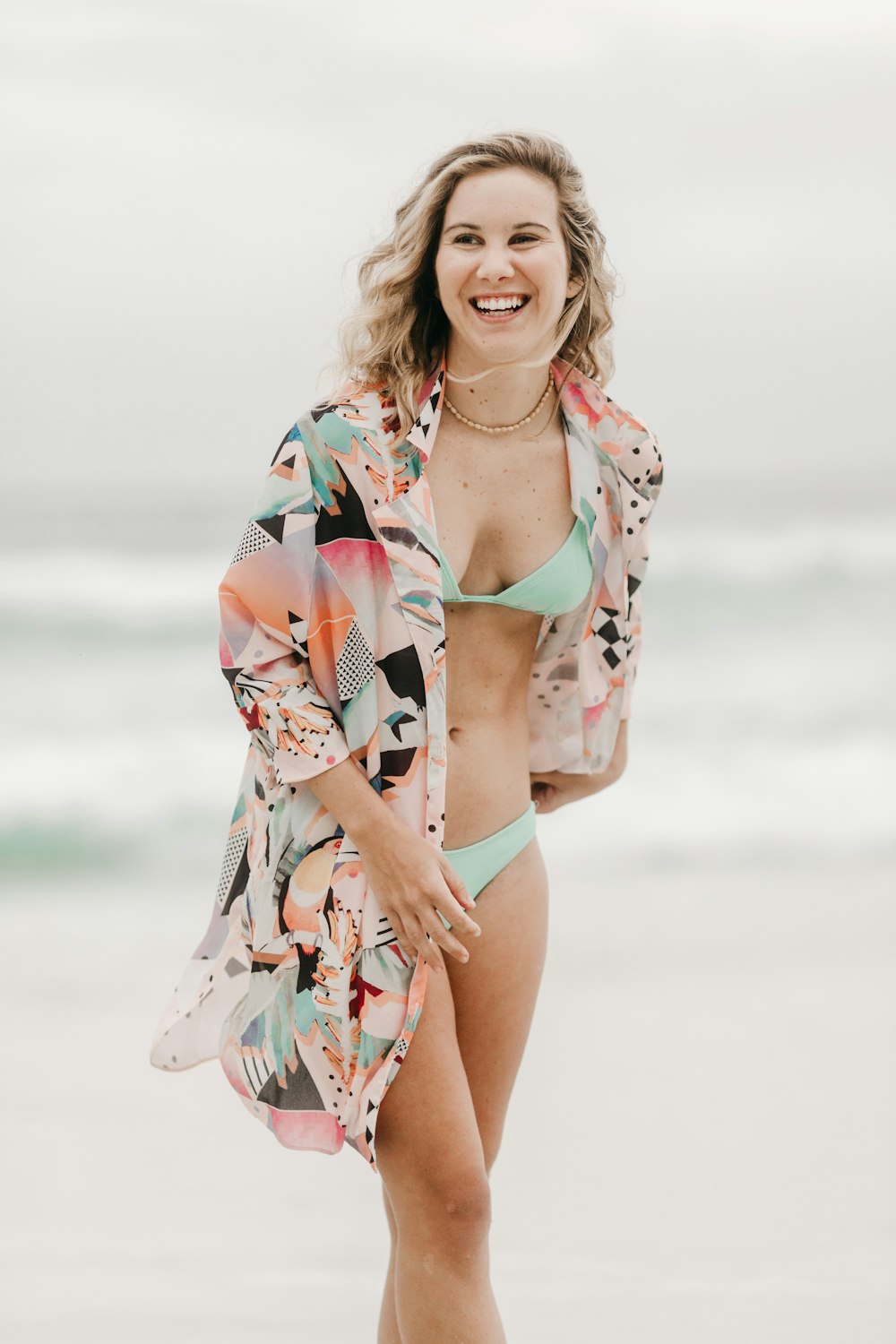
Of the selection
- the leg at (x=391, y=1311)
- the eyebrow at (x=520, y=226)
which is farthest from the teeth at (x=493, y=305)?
the leg at (x=391, y=1311)

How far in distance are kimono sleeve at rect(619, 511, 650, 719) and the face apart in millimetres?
392

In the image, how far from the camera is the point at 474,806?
2285 mm

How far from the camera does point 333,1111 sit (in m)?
2.15

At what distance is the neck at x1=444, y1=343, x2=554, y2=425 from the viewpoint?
227 centimetres

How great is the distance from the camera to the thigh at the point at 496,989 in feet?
7.51

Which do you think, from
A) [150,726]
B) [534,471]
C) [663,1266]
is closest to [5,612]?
[150,726]

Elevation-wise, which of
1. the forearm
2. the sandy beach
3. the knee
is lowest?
the sandy beach

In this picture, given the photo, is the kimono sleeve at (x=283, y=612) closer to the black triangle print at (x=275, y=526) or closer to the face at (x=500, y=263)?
the black triangle print at (x=275, y=526)

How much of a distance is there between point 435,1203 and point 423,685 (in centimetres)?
68

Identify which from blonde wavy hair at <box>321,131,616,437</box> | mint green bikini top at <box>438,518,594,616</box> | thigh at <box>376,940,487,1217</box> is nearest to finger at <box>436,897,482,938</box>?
thigh at <box>376,940,487,1217</box>

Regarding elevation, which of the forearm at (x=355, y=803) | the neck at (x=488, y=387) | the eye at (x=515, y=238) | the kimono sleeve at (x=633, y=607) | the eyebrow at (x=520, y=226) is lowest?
the forearm at (x=355, y=803)

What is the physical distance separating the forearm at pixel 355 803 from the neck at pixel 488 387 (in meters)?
0.55

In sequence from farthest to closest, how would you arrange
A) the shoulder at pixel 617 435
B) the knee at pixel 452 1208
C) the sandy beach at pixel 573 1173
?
the sandy beach at pixel 573 1173
the shoulder at pixel 617 435
the knee at pixel 452 1208

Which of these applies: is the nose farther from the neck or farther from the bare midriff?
the bare midriff
